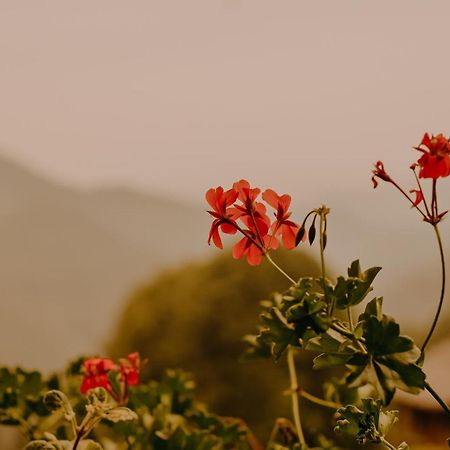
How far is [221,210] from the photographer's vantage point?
15.3 inches

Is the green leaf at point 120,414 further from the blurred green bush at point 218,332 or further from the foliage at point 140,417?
the blurred green bush at point 218,332

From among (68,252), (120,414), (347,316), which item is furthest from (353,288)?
(68,252)

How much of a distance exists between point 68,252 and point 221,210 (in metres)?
9.14

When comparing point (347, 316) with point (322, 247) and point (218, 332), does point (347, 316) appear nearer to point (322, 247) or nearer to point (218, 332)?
point (322, 247)

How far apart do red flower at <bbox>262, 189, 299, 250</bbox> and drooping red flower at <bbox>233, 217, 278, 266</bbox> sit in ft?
0.03

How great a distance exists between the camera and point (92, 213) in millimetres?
10273

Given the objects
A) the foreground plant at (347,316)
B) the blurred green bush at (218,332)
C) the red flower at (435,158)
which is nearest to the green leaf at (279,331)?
the foreground plant at (347,316)

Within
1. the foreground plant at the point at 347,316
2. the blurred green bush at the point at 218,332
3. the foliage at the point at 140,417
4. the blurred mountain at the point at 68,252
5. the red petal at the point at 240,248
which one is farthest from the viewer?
the blurred mountain at the point at 68,252

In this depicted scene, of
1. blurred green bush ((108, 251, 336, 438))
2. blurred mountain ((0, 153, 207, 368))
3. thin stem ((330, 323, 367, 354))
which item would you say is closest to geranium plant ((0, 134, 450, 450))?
thin stem ((330, 323, 367, 354))

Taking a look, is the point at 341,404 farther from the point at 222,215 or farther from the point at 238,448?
the point at 222,215

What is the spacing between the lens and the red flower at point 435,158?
36 centimetres

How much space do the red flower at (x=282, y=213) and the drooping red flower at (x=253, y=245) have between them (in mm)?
10

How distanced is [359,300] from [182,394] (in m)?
0.30

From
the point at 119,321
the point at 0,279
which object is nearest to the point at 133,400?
the point at 119,321
